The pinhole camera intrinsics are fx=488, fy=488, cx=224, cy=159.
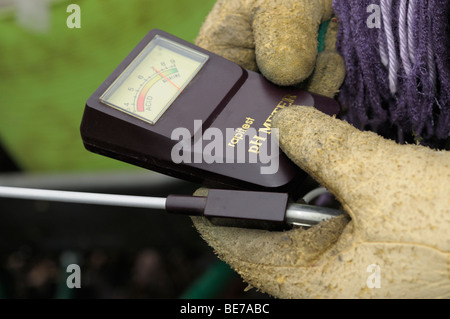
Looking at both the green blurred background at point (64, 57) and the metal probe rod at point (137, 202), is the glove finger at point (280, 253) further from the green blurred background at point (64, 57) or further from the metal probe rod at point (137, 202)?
the green blurred background at point (64, 57)

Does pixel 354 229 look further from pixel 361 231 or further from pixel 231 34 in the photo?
pixel 231 34

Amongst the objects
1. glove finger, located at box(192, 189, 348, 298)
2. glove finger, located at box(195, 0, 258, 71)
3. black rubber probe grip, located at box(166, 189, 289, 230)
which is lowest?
glove finger, located at box(192, 189, 348, 298)

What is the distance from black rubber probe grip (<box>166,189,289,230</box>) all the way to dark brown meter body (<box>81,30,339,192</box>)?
0.03 meters

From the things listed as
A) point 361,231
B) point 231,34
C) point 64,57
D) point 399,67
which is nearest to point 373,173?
point 361,231

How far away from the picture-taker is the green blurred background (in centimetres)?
94

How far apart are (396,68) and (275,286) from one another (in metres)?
0.33

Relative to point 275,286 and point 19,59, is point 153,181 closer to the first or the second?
point 19,59

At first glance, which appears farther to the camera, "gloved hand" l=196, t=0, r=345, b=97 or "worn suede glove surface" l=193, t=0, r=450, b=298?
"gloved hand" l=196, t=0, r=345, b=97

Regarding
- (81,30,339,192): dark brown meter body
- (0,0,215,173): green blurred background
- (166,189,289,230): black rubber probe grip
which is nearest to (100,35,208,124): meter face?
(81,30,339,192): dark brown meter body

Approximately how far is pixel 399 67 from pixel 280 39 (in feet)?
0.53

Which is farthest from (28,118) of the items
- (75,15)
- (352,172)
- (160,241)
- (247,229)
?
(352,172)

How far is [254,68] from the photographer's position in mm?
756

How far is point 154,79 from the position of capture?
65 cm

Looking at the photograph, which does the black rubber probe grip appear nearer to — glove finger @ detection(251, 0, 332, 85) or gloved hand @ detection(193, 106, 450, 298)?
gloved hand @ detection(193, 106, 450, 298)
